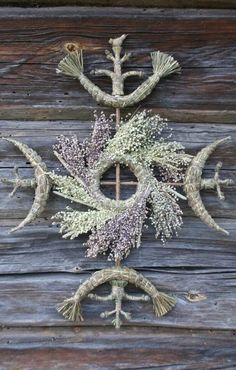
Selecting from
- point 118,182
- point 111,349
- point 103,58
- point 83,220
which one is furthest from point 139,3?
point 111,349

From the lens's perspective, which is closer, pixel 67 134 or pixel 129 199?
pixel 129 199

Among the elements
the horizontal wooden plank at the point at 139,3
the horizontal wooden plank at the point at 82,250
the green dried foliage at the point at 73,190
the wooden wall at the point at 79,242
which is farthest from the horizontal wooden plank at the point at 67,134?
the horizontal wooden plank at the point at 139,3

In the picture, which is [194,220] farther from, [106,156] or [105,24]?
[105,24]

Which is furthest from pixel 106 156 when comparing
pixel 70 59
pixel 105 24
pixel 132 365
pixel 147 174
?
pixel 132 365

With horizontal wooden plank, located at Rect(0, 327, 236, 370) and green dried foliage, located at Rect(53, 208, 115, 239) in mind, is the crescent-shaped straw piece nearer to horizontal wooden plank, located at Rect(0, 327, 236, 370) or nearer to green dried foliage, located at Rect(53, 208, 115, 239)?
green dried foliage, located at Rect(53, 208, 115, 239)

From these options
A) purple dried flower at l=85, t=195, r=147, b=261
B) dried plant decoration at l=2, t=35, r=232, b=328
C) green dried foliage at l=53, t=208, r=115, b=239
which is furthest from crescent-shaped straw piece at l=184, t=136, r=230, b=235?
green dried foliage at l=53, t=208, r=115, b=239

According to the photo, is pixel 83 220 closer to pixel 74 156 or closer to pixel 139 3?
pixel 74 156
